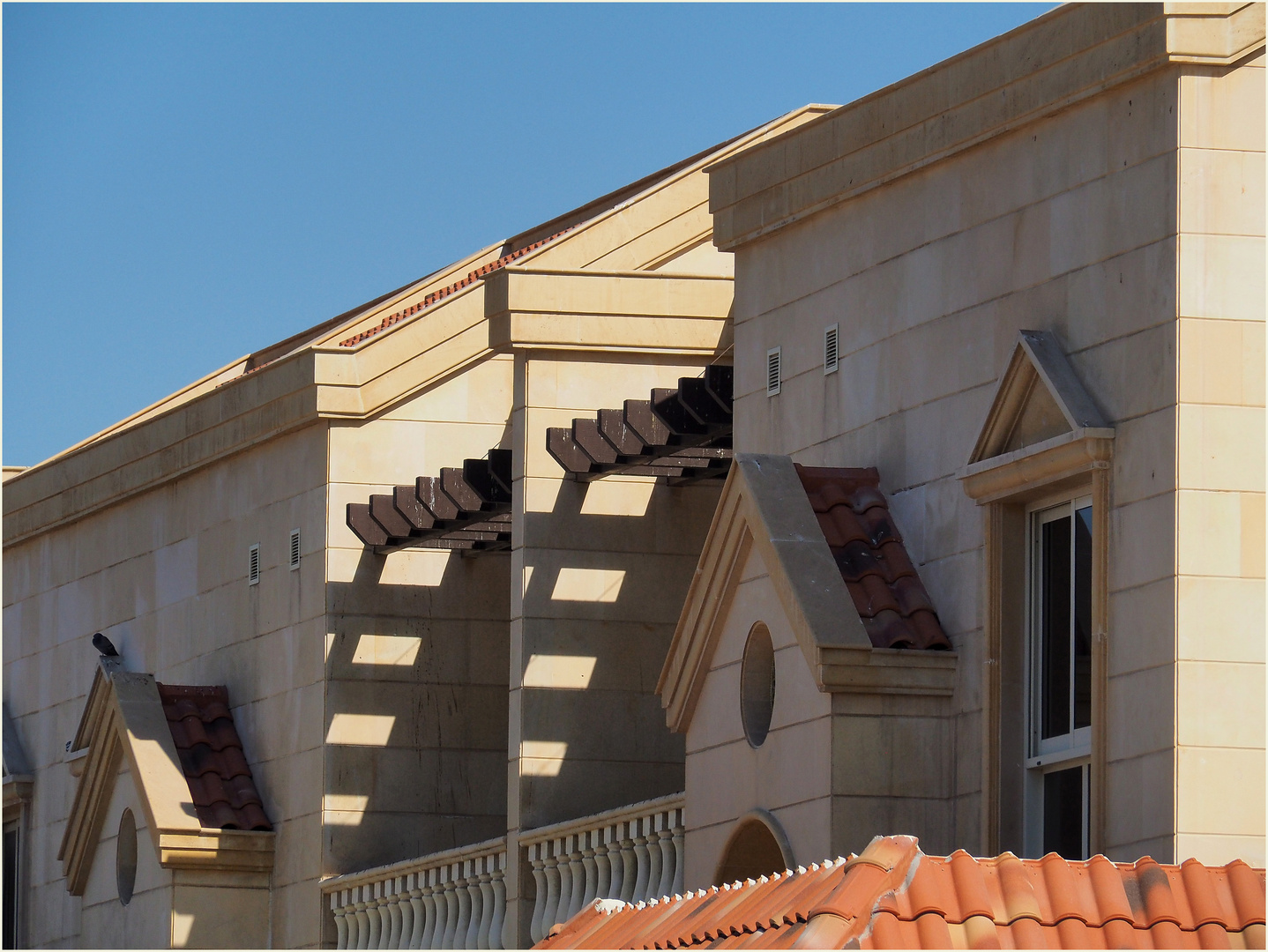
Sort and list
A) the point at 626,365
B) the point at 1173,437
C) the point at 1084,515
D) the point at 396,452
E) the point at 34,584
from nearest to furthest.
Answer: the point at 1173,437 < the point at 1084,515 < the point at 626,365 < the point at 396,452 < the point at 34,584

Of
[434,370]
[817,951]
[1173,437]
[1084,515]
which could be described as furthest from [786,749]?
[434,370]

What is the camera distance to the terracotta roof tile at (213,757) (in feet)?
83.0

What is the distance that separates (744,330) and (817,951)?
353 inches

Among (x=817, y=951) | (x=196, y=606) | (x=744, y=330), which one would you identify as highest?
(x=744, y=330)

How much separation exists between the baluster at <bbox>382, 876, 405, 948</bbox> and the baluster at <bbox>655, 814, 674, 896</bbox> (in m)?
4.38

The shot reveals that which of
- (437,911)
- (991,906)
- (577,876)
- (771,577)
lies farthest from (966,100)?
(437,911)

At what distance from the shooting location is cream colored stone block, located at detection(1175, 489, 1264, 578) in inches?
602

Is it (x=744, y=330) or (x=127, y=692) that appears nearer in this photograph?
(x=744, y=330)

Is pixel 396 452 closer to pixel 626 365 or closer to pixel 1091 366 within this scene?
pixel 626 365

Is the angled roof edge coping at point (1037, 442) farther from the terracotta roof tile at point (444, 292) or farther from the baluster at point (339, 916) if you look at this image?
the terracotta roof tile at point (444, 292)

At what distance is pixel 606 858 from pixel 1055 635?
553 cm

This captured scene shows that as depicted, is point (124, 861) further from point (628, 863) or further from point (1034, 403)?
point (1034, 403)

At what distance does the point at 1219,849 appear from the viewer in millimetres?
15047

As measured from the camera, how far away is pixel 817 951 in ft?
39.3
